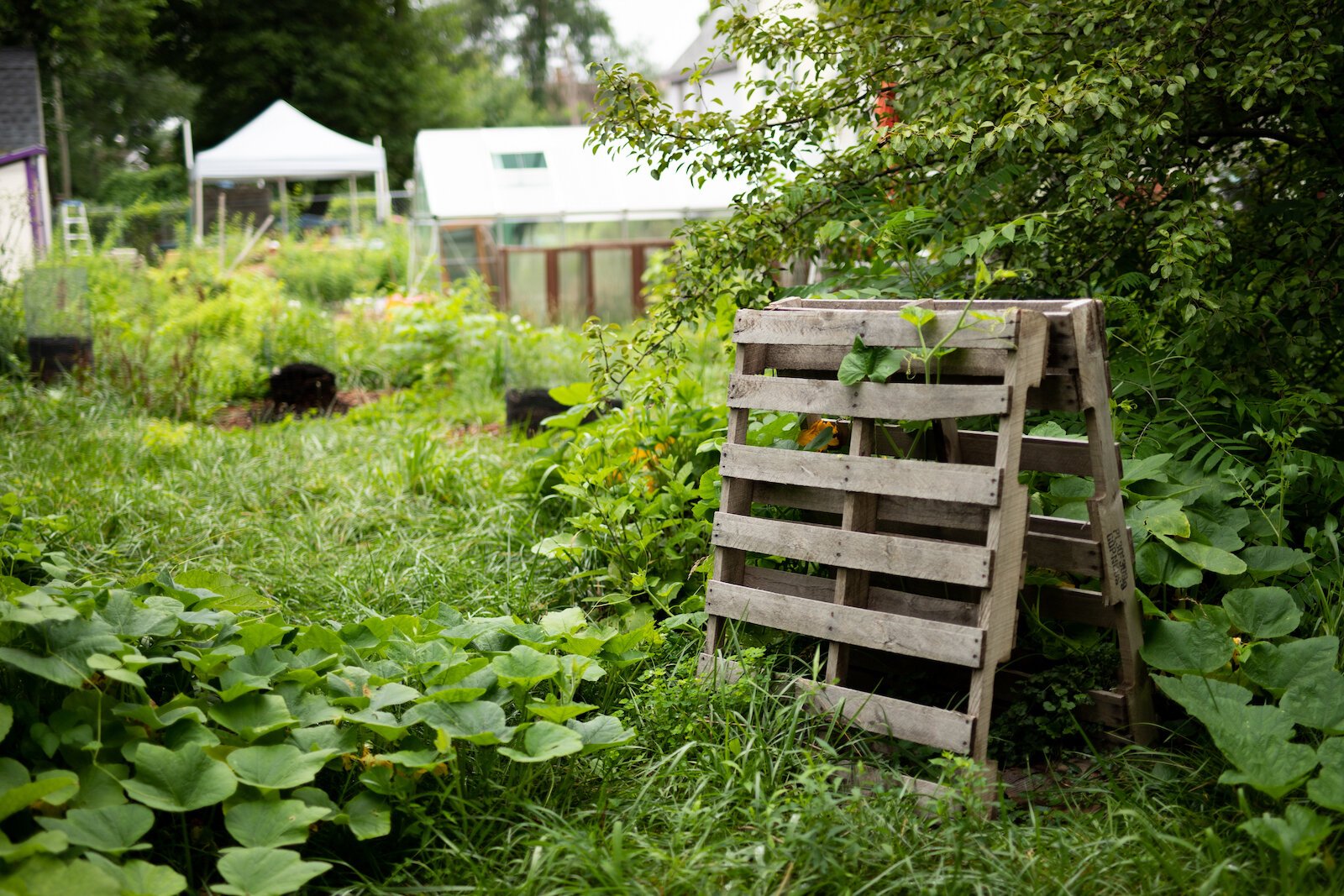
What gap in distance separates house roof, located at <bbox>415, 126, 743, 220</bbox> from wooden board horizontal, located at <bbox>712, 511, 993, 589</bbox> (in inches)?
457

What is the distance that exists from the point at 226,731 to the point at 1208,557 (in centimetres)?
261

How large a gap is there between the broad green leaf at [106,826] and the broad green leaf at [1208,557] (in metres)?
2.60

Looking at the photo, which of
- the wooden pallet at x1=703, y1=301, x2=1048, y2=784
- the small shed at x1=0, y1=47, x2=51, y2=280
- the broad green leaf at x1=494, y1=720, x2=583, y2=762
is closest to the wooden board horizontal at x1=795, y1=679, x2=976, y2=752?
the wooden pallet at x1=703, y1=301, x2=1048, y2=784

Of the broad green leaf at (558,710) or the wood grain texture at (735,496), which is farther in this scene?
the wood grain texture at (735,496)

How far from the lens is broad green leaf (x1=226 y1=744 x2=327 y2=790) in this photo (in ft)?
6.92

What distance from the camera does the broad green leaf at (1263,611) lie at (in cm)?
265

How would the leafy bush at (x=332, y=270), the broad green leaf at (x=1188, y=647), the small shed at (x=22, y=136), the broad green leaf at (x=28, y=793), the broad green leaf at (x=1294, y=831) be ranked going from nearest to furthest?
the broad green leaf at (x=28, y=793), the broad green leaf at (x=1294, y=831), the broad green leaf at (x=1188, y=647), the leafy bush at (x=332, y=270), the small shed at (x=22, y=136)

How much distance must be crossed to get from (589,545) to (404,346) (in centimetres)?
521

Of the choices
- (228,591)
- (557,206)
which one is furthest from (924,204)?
(557,206)

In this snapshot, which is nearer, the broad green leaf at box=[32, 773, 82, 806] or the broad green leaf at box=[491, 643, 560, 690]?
the broad green leaf at box=[32, 773, 82, 806]

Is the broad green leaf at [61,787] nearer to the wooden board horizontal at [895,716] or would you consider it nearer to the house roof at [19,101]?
the wooden board horizontal at [895,716]

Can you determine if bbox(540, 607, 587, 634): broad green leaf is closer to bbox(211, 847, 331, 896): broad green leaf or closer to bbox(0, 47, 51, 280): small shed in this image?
bbox(211, 847, 331, 896): broad green leaf

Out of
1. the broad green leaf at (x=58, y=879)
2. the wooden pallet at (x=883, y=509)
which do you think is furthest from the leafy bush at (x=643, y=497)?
the broad green leaf at (x=58, y=879)

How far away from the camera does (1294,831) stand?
2016 mm
